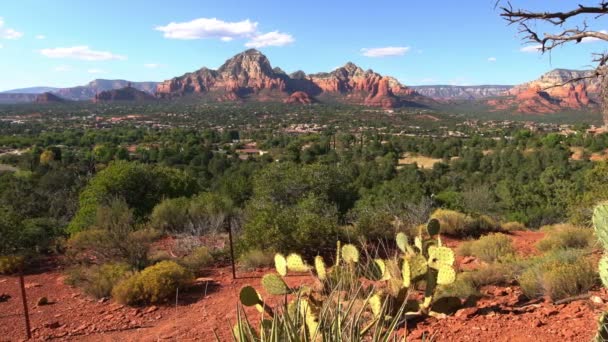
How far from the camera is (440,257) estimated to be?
4934 millimetres

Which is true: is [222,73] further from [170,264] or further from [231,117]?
[170,264]

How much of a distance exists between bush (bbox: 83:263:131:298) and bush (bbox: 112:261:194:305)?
0.90 ft

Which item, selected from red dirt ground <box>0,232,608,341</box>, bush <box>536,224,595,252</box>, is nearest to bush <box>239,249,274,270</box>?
red dirt ground <box>0,232,608,341</box>

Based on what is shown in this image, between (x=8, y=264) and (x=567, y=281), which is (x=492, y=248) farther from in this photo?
(x=8, y=264)

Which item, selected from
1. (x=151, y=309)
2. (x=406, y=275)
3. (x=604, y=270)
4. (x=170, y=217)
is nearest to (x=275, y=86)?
(x=170, y=217)

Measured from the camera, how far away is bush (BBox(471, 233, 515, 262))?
747 centimetres

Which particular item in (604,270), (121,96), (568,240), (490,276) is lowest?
(568,240)

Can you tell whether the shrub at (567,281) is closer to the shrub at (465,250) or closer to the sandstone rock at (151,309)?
the shrub at (465,250)

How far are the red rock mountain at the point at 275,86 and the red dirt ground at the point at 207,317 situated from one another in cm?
15901

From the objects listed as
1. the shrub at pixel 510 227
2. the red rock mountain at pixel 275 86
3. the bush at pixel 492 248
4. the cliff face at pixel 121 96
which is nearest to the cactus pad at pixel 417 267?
the bush at pixel 492 248

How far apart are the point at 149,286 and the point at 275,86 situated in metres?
180

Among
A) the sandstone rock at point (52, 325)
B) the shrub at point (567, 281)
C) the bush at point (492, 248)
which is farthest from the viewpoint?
the bush at point (492, 248)

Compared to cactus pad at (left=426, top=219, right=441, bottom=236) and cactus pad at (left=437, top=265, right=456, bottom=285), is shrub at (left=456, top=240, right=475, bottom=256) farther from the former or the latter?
cactus pad at (left=437, top=265, right=456, bottom=285)

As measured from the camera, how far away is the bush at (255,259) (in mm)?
7730
